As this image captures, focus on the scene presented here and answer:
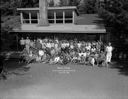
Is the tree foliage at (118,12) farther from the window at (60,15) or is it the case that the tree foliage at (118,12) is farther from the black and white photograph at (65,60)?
the window at (60,15)

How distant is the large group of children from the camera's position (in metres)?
14.0

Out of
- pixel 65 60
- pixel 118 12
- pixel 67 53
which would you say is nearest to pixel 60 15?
pixel 67 53

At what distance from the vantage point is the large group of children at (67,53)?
550 inches

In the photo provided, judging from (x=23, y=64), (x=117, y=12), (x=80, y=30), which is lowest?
(x=23, y=64)

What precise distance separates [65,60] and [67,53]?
761 mm

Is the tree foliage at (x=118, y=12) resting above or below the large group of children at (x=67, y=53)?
above

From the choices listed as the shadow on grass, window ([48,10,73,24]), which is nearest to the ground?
the shadow on grass

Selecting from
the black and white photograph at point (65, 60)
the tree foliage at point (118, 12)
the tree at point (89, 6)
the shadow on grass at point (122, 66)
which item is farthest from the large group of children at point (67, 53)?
the tree at point (89, 6)

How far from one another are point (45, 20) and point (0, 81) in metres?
12.2

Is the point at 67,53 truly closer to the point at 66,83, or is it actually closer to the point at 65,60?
the point at 65,60

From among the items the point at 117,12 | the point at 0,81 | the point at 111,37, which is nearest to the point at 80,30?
the point at 111,37

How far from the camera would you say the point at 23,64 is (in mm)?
14531

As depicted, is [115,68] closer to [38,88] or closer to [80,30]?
[38,88]

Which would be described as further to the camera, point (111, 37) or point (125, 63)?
point (111, 37)
